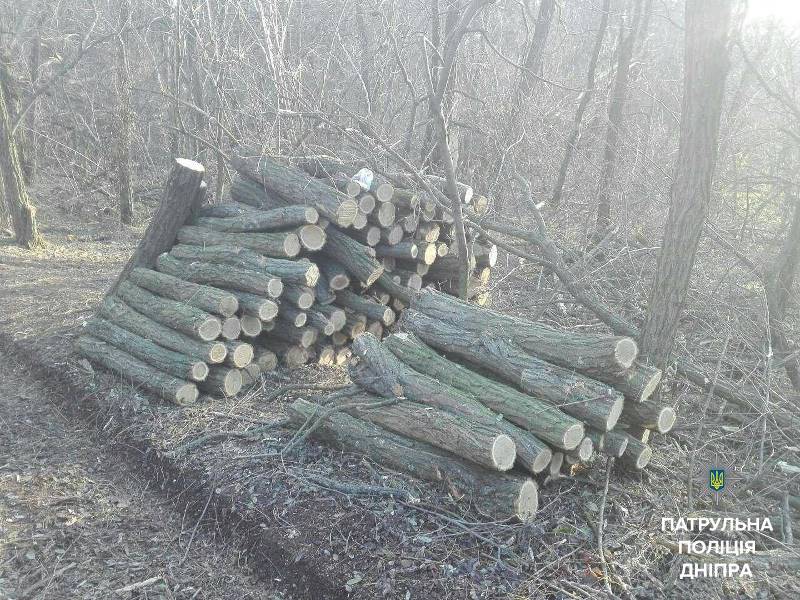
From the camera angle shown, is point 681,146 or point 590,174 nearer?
point 681,146

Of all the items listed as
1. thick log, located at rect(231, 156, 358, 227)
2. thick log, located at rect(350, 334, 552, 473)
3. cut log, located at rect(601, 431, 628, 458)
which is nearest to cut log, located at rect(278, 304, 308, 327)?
thick log, located at rect(231, 156, 358, 227)

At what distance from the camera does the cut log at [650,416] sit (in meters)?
4.28

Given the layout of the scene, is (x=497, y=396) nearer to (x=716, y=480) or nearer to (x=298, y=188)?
(x=716, y=480)

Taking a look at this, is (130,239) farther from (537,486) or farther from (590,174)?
(537,486)

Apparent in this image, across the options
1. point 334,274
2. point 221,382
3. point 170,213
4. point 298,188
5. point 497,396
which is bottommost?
point 221,382

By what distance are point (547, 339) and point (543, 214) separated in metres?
5.90

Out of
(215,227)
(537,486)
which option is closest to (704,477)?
(537,486)

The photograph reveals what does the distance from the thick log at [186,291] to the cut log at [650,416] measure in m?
3.57

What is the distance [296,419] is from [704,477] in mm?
3012

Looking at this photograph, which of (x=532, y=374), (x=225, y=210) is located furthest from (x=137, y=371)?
(x=532, y=374)

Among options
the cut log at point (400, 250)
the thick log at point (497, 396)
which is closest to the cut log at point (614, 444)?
the thick log at point (497, 396)

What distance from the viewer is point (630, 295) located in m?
6.75

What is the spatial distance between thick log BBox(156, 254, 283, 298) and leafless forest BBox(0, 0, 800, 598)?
0.93 meters

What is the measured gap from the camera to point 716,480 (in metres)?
4.44
